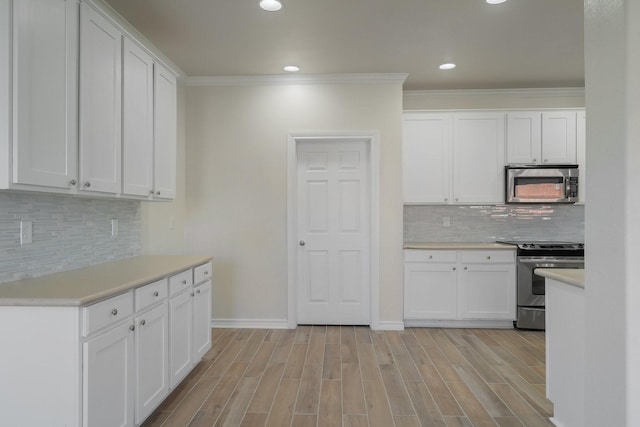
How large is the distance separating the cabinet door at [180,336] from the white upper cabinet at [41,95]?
3.33ft

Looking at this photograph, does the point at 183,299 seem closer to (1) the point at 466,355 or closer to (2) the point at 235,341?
(2) the point at 235,341

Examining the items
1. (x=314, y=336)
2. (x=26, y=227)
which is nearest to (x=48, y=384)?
(x=26, y=227)

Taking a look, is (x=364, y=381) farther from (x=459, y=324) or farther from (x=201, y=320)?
(x=459, y=324)

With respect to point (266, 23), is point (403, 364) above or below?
below

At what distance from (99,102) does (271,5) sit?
51.7 inches

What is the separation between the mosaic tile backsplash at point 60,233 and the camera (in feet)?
6.48

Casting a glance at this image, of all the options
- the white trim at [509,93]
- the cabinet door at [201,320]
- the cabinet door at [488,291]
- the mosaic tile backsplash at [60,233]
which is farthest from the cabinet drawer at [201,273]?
the white trim at [509,93]

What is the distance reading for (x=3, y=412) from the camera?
1.59 metres

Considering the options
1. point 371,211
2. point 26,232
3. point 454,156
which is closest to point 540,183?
point 454,156

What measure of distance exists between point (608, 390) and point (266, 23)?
2992 millimetres

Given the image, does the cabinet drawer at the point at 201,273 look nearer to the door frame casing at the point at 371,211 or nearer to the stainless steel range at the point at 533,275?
the door frame casing at the point at 371,211

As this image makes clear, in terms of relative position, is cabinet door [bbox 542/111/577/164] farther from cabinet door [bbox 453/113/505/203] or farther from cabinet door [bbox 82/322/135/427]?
cabinet door [bbox 82/322/135/427]

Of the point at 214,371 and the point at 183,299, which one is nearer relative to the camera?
the point at 183,299

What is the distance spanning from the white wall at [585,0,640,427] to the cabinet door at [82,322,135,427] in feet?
6.87
